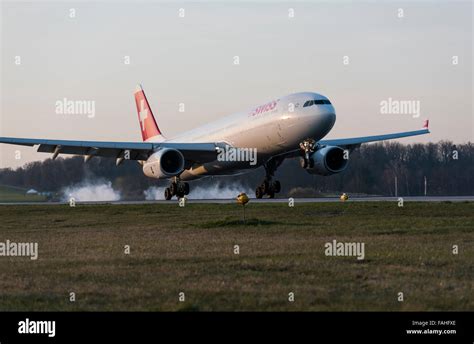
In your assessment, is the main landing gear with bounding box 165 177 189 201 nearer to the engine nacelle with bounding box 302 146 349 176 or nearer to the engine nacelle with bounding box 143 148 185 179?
the engine nacelle with bounding box 143 148 185 179

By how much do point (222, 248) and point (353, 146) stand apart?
31.6 metres

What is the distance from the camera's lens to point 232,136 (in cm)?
4459

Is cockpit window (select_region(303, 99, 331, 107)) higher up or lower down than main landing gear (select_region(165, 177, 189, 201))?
higher up

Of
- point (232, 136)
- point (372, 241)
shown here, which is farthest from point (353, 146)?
point (372, 241)

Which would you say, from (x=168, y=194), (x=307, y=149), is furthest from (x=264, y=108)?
(x=168, y=194)

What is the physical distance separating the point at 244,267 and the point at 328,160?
28.3 meters

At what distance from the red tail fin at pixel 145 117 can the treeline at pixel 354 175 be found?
2915mm

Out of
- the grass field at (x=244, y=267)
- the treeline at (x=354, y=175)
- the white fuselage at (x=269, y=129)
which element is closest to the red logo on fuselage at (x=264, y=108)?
the white fuselage at (x=269, y=129)

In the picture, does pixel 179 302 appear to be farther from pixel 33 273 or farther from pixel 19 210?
pixel 19 210

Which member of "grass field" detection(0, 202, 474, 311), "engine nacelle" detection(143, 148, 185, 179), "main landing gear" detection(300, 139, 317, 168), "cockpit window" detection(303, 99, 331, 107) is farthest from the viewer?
"engine nacelle" detection(143, 148, 185, 179)

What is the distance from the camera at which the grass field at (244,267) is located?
492 inches

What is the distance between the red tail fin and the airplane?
954 cm

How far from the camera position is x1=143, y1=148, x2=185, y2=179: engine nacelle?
1700 inches

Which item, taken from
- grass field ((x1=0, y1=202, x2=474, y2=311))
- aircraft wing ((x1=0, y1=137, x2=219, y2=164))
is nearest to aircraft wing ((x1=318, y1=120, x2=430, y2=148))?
aircraft wing ((x1=0, y1=137, x2=219, y2=164))
